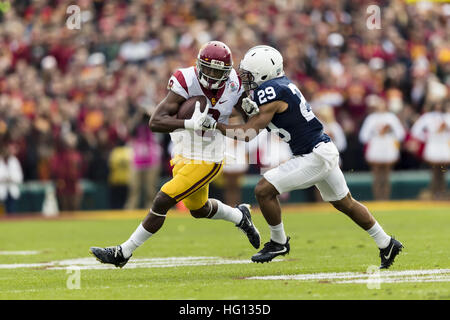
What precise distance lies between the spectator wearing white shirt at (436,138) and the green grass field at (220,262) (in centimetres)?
228

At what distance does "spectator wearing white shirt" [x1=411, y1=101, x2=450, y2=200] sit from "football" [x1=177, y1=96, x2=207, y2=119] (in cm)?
934

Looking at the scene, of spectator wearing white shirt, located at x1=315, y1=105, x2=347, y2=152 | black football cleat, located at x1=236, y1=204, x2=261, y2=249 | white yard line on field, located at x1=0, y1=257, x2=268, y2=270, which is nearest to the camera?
white yard line on field, located at x1=0, y1=257, x2=268, y2=270

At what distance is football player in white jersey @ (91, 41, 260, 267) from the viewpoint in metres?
7.41

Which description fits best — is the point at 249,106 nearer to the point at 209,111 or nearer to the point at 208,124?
the point at 208,124

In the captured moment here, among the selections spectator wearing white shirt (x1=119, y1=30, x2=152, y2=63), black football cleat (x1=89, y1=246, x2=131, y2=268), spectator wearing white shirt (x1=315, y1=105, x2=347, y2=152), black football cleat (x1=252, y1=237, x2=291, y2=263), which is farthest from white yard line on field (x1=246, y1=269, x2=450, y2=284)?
spectator wearing white shirt (x1=119, y1=30, x2=152, y2=63)

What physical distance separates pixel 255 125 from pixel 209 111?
59 cm

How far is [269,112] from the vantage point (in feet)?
23.9

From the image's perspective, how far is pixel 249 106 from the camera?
720cm

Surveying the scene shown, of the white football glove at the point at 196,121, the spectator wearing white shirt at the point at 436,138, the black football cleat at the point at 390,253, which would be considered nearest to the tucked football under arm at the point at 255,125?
the white football glove at the point at 196,121

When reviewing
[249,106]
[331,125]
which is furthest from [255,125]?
[331,125]

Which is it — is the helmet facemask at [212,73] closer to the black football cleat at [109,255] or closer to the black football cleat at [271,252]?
the black football cleat at [271,252]

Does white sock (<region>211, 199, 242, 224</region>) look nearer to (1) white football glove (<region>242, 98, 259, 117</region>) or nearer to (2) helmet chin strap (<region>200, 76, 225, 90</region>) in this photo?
(2) helmet chin strap (<region>200, 76, 225, 90</region>)

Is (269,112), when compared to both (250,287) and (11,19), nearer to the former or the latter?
(250,287)
